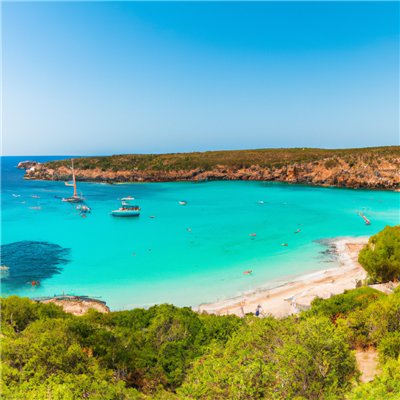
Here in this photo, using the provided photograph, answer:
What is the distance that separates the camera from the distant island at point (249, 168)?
84938mm

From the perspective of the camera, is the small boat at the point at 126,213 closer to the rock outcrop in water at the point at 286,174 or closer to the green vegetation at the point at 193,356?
the green vegetation at the point at 193,356

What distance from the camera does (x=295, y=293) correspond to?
65.3 feet

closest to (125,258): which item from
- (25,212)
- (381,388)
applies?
(381,388)

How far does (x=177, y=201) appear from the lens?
2447 inches

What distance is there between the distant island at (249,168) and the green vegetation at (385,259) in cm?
7330

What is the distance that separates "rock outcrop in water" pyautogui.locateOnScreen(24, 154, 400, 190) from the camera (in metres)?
80.5

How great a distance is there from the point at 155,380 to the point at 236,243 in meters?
24.1

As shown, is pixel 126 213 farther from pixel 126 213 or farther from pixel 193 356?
pixel 193 356

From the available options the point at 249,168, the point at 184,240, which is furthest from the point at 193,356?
the point at 249,168

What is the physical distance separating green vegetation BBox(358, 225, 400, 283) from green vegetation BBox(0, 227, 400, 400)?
24.0ft

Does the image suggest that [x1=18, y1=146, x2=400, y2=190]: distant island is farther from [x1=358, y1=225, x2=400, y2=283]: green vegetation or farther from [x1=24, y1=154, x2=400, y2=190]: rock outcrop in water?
[x1=358, y1=225, x2=400, y2=283]: green vegetation

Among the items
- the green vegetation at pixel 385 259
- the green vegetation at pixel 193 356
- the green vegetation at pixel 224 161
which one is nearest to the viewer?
the green vegetation at pixel 193 356

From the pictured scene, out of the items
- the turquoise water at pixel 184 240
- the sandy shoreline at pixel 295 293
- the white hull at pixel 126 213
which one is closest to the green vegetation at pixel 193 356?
the sandy shoreline at pixel 295 293

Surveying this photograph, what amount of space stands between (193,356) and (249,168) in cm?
9862
